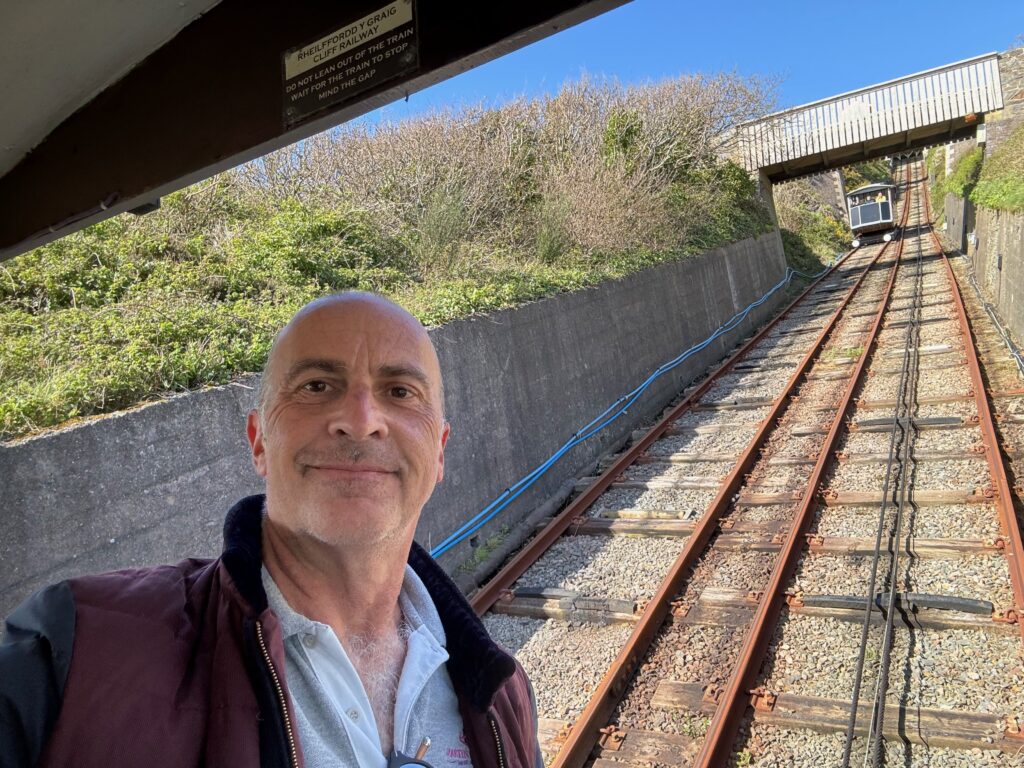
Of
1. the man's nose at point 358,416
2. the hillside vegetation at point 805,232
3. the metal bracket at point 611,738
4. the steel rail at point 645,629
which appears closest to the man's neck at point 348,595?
the man's nose at point 358,416

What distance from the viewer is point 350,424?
64.7 inches

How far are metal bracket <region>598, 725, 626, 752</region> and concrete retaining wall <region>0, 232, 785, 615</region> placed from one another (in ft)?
8.21

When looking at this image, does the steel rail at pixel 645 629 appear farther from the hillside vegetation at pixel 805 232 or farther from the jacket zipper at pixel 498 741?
the hillside vegetation at pixel 805 232

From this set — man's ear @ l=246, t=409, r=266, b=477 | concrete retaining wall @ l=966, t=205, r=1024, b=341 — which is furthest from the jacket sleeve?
concrete retaining wall @ l=966, t=205, r=1024, b=341

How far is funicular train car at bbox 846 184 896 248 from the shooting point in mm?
36188

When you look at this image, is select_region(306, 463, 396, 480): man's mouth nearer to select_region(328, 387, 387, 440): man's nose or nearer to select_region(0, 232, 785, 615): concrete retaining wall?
select_region(328, 387, 387, 440): man's nose

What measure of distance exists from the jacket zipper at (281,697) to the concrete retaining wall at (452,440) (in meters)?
2.53

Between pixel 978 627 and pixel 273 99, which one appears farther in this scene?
pixel 978 627

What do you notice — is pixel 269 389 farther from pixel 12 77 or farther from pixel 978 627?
pixel 978 627

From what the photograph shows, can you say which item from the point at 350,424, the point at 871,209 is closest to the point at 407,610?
the point at 350,424

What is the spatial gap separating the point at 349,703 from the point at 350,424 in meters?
0.61

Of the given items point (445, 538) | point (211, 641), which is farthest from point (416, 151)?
point (211, 641)

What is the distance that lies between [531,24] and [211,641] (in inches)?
59.4

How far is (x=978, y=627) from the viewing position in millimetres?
4566
